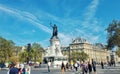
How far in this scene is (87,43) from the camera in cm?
19075

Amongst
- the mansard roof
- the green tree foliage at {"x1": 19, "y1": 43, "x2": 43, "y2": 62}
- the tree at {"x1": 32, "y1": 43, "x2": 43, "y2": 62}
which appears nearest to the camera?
the green tree foliage at {"x1": 19, "y1": 43, "x2": 43, "y2": 62}

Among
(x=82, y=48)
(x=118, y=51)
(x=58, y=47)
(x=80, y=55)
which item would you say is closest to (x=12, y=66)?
(x=58, y=47)

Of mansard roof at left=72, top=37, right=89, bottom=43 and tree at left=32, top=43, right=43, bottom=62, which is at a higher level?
mansard roof at left=72, top=37, right=89, bottom=43

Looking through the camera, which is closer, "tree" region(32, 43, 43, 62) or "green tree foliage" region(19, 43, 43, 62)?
"green tree foliage" region(19, 43, 43, 62)

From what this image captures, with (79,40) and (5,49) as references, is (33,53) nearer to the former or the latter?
(5,49)

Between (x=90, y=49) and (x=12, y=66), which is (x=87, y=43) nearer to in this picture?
(x=90, y=49)

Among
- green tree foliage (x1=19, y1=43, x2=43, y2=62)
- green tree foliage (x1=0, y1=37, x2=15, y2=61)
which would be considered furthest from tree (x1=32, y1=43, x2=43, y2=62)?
green tree foliage (x1=0, y1=37, x2=15, y2=61)

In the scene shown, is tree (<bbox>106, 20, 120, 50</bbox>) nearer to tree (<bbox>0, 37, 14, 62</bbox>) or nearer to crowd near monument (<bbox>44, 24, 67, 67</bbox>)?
crowd near monument (<bbox>44, 24, 67, 67</bbox>)

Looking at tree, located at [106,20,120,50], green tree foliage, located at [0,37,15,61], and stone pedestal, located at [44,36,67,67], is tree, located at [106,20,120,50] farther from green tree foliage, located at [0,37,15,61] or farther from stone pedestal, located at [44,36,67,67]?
green tree foliage, located at [0,37,15,61]

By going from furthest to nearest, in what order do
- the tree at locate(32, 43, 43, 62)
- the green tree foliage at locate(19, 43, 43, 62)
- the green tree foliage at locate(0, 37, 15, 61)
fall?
the tree at locate(32, 43, 43, 62), the green tree foliage at locate(19, 43, 43, 62), the green tree foliage at locate(0, 37, 15, 61)

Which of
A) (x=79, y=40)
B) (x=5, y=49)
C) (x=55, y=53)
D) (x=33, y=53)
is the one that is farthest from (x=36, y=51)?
(x=79, y=40)

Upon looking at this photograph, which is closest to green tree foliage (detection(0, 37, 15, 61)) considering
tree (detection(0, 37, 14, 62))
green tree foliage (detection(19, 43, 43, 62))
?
tree (detection(0, 37, 14, 62))

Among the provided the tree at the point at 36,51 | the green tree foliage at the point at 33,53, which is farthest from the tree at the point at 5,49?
the tree at the point at 36,51

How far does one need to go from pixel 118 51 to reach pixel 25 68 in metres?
62.7
